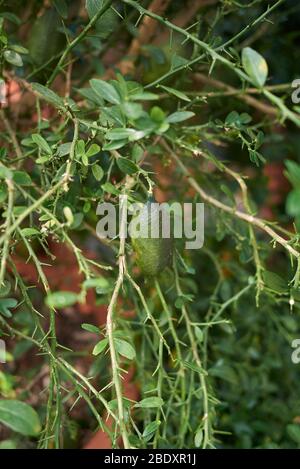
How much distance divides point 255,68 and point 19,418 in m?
0.31

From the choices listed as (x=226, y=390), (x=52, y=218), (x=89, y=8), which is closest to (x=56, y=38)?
(x=89, y=8)

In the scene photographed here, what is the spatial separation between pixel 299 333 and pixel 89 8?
0.75 metres

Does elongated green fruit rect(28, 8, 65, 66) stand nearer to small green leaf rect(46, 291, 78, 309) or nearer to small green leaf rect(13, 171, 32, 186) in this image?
small green leaf rect(13, 171, 32, 186)

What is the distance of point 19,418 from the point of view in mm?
458

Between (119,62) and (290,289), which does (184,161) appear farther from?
(290,289)

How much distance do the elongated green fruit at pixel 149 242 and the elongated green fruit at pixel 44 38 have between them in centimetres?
29

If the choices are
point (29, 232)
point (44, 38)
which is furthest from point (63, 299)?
point (44, 38)

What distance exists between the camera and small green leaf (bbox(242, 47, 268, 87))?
490mm

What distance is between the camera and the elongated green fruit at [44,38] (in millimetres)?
870

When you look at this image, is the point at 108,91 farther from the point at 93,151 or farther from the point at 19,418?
Answer: the point at 19,418

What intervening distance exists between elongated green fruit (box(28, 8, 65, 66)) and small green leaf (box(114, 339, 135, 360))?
44 cm

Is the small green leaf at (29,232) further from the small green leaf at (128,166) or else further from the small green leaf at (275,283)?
the small green leaf at (275,283)

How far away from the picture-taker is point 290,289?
2.28 ft

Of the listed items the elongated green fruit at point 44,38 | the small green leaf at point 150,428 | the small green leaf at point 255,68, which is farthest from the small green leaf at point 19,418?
the elongated green fruit at point 44,38
